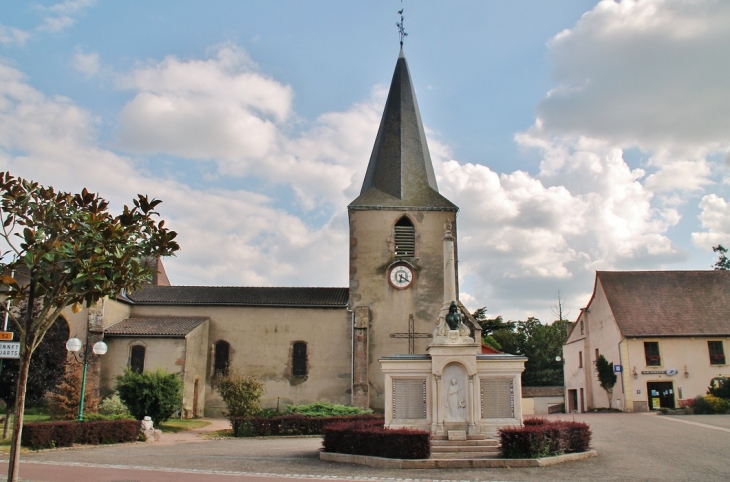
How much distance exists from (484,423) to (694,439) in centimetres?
674

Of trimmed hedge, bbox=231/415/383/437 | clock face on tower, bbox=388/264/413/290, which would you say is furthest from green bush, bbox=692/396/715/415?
trimmed hedge, bbox=231/415/383/437

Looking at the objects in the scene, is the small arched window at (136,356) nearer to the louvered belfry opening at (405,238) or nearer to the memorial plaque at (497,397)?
the louvered belfry opening at (405,238)

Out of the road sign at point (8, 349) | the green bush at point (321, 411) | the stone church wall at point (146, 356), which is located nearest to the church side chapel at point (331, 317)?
the stone church wall at point (146, 356)

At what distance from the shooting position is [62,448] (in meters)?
18.2

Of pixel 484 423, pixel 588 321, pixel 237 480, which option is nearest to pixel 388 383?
pixel 484 423

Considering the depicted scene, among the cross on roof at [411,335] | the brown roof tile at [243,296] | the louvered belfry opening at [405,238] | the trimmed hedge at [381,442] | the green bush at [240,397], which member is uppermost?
the louvered belfry opening at [405,238]

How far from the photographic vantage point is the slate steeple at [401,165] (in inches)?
1330

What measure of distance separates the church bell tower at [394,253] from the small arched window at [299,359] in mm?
2744

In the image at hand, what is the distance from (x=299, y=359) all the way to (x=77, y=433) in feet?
47.4

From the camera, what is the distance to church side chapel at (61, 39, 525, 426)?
30188mm

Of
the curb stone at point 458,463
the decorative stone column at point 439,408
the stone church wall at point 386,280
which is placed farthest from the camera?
the stone church wall at point 386,280

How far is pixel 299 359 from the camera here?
3231 cm

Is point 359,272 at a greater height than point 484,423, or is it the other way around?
point 359,272

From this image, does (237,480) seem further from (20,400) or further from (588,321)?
(588,321)
